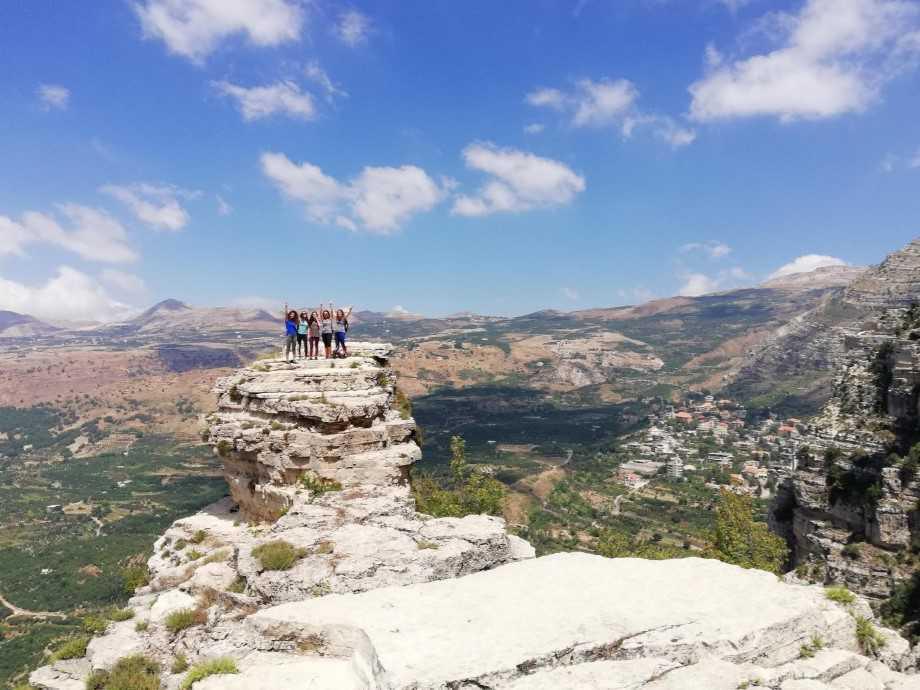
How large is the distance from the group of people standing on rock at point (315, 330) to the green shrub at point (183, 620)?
1158 centimetres

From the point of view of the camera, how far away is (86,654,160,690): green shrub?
952 centimetres

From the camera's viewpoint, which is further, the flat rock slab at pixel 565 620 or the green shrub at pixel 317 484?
the green shrub at pixel 317 484

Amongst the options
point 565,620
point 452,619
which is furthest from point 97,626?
point 565,620

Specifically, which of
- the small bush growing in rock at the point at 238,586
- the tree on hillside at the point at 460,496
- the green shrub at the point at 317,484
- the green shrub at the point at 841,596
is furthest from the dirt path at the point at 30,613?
the green shrub at the point at 841,596

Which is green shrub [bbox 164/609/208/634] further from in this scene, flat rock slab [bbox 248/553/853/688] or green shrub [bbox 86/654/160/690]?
flat rock slab [bbox 248/553/853/688]

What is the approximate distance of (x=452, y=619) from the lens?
954 centimetres

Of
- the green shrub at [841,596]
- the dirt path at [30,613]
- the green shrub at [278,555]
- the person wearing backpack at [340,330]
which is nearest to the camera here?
the green shrub at [841,596]

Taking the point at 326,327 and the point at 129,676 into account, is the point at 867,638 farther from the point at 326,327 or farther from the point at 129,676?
the point at 326,327

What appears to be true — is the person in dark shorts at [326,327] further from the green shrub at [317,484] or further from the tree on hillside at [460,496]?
the tree on hillside at [460,496]

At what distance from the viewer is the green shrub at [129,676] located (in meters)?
9.52

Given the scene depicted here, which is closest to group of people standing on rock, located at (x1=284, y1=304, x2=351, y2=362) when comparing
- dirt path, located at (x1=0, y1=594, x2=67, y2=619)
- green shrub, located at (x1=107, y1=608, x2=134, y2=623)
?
green shrub, located at (x1=107, y1=608, x2=134, y2=623)

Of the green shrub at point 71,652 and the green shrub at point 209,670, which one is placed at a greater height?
the green shrub at point 209,670

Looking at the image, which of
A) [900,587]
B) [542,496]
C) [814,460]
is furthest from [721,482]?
[900,587]

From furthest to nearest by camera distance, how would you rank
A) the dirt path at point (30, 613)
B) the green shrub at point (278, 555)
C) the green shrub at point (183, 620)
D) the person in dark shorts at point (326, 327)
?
the dirt path at point (30, 613) < the person in dark shorts at point (326, 327) < the green shrub at point (278, 555) < the green shrub at point (183, 620)
